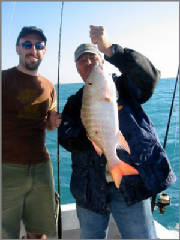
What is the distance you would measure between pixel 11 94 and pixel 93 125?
110cm

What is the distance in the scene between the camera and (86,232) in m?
2.24

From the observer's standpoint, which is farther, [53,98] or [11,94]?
[53,98]

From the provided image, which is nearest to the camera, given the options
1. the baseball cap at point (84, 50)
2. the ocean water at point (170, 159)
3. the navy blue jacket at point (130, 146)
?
the navy blue jacket at point (130, 146)

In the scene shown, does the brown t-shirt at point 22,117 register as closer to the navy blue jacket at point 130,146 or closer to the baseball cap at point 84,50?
the navy blue jacket at point 130,146

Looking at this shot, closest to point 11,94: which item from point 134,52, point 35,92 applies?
point 35,92

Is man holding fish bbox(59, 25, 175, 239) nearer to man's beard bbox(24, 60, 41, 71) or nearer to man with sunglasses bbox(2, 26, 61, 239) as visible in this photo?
man with sunglasses bbox(2, 26, 61, 239)

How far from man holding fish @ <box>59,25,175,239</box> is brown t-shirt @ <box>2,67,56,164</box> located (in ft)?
1.49

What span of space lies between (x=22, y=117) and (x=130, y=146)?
110cm

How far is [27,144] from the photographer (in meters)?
2.57

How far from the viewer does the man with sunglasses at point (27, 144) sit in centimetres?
254

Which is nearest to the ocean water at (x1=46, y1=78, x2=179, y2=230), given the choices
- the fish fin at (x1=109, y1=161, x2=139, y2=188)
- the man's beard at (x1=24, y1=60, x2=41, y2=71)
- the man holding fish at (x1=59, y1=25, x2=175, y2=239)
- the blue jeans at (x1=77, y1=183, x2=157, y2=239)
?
the blue jeans at (x1=77, y1=183, x2=157, y2=239)

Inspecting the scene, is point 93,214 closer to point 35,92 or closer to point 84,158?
point 84,158

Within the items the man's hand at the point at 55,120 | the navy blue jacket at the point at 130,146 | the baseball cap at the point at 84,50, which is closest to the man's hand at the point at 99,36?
the navy blue jacket at the point at 130,146

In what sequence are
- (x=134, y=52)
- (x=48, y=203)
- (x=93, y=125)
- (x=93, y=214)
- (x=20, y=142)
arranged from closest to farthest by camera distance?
1. (x=93, y=125)
2. (x=134, y=52)
3. (x=93, y=214)
4. (x=20, y=142)
5. (x=48, y=203)
